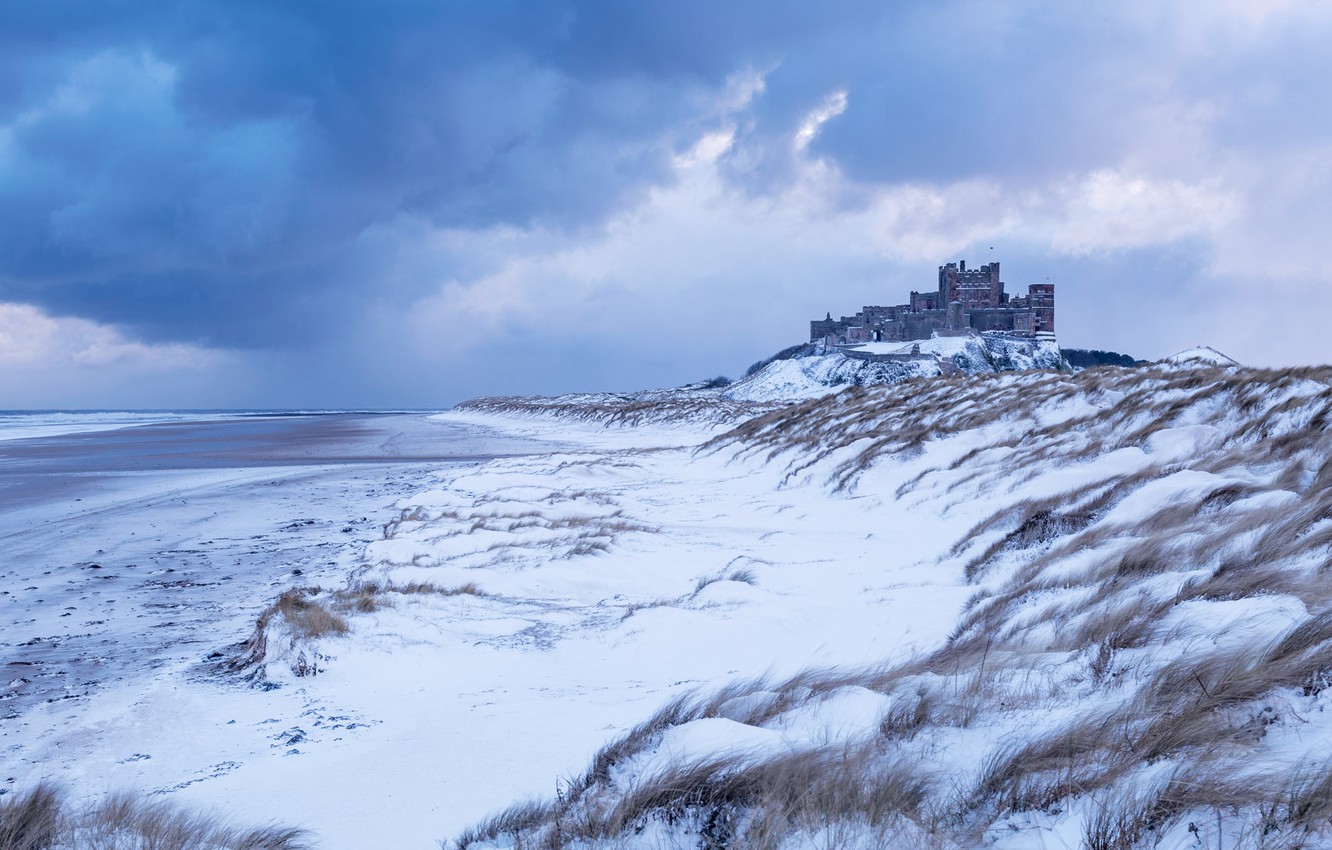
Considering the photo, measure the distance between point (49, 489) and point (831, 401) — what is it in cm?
2221

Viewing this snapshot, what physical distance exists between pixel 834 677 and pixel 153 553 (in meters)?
11.1

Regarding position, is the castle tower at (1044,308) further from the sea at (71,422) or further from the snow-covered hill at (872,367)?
the sea at (71,422)

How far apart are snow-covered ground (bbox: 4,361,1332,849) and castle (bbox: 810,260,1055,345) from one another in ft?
253

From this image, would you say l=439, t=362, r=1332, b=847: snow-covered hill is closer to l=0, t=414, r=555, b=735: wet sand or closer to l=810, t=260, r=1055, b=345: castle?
l=0, t=414, r=555, b=735: wet sand

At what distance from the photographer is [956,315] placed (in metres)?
82.0

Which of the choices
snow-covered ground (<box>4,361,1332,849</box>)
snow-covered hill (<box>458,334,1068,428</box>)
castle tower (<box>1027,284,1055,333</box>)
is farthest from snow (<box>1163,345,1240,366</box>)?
castle tower (<box>1027,284,1055,333</box>)

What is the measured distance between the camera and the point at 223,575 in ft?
32.3

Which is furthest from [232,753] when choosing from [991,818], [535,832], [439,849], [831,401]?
[831,401]

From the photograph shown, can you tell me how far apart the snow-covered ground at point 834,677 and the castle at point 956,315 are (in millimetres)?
77112

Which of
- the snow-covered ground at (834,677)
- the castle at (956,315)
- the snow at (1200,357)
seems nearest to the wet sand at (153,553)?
the snow-covered ground at (834,677)

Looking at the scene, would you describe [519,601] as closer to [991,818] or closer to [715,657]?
[715,657]

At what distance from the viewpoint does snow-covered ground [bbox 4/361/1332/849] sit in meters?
2.47

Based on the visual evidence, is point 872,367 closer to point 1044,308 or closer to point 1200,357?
point 1044,308

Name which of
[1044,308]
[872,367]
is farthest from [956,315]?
[872,367]
